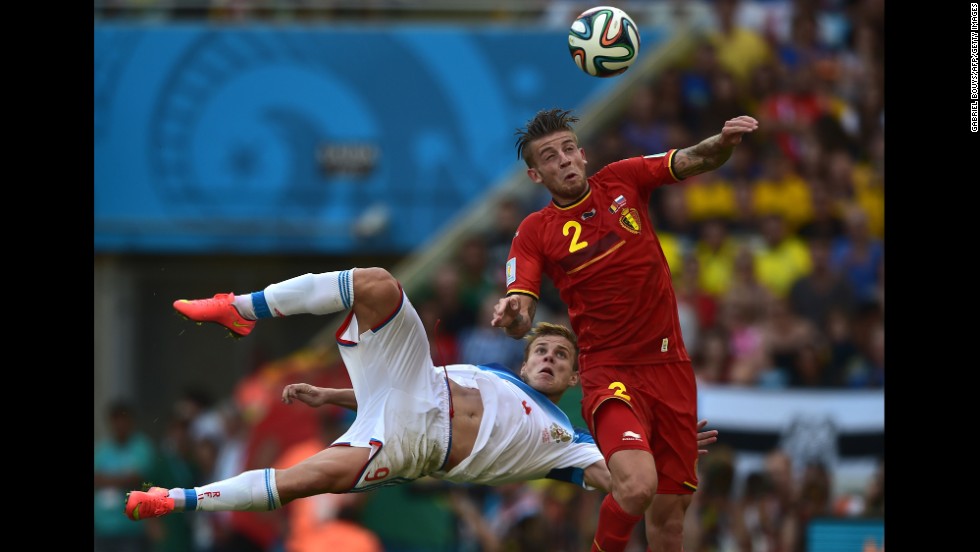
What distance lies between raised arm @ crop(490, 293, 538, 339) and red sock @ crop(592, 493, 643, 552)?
1.22 metres

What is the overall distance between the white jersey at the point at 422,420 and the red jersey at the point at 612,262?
0.59 m

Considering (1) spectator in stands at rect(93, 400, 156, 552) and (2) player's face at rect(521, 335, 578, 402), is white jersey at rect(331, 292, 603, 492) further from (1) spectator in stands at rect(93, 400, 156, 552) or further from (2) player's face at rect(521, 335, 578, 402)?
(1) spectator in stands at rect(93, 400, 156, 552)

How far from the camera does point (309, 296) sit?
28.4 ft

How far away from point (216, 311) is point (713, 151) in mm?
3077

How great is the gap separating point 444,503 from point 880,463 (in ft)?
13.2

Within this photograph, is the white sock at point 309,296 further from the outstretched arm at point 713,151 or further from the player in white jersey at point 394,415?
the outstretched arm at point 713,151

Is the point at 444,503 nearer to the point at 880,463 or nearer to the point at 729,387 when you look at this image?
A: the point at 729,387

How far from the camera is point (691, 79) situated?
16625 millimetres

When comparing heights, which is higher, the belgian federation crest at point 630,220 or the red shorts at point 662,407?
the belgian federation crest at point 630,220

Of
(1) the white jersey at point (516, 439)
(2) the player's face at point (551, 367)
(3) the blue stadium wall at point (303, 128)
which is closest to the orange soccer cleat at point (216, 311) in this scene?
(1) the white jersey at point (516, 439)

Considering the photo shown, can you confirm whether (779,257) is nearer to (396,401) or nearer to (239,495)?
(396,401)

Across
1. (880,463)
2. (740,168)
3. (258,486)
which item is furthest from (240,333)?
(740,168)

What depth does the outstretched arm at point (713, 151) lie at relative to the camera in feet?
27.2
